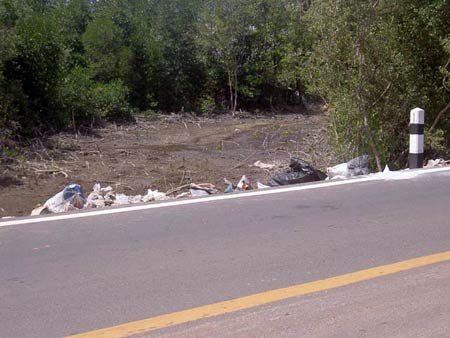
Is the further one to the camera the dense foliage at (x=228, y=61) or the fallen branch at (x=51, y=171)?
the fallen branch at (x=51, y=171)

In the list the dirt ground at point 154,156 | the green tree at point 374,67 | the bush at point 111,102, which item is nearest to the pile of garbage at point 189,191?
the green tree at point 374,67

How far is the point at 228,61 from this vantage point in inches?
1219

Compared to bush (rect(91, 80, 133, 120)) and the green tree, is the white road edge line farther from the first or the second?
bush (rect(91, 80, 133, 120))

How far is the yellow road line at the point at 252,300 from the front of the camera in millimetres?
4527

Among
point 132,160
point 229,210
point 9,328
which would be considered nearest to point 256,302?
point 9,328

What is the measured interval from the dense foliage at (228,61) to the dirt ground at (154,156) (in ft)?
4.37

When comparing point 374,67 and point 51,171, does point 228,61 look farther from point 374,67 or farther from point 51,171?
point 374,67

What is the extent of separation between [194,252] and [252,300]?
1.41 m

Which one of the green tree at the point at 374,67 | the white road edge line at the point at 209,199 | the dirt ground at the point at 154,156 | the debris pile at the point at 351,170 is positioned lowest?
the dirt ground at the point at 154,156

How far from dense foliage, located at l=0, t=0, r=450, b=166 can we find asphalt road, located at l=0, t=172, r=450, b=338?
14.5 ft

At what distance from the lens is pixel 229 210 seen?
Result: 8133 millimetres

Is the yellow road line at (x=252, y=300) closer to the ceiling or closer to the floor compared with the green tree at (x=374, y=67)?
closer to the floor

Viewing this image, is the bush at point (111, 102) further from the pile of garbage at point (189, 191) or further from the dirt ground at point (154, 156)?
the pile of garbage at point (189, 191)

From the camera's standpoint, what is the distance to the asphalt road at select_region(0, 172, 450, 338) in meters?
5.02
